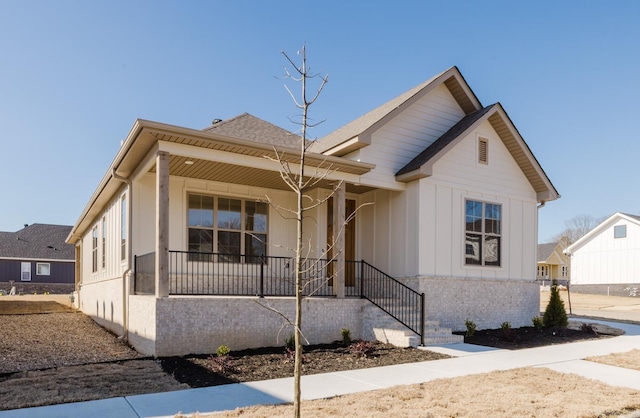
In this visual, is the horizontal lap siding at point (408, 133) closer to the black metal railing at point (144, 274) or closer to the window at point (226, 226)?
the window at point (226, 226)

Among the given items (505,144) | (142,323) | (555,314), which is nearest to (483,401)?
(142,323)

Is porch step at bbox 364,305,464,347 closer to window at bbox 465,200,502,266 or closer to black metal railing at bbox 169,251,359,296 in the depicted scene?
black metal railing at bbox 169,251,359,296

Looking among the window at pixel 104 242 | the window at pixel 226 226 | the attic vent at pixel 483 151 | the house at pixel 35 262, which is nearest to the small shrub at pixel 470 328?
the attic vent at pixel 483 151

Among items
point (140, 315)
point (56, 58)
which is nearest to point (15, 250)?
point (56, 58)

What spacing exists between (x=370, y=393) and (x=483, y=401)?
140cm

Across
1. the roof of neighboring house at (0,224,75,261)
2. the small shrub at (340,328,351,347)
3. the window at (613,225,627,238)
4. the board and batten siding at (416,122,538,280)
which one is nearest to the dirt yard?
the small shrub at (340,328,351,347)

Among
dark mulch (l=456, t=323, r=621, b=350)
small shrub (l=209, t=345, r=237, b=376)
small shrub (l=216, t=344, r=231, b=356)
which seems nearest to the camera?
small shrub (l=209, t=345, r=237, b=376)

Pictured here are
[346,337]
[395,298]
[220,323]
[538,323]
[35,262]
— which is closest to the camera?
[220,323]

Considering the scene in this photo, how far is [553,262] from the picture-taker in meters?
50.6

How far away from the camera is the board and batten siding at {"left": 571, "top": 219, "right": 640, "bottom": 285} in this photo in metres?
36.3

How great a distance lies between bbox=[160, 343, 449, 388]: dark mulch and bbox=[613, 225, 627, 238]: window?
33.8m

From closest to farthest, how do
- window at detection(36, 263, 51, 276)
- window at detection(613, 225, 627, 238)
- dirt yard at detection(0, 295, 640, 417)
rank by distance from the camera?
dirt yard at detection(0, 295, 640, 417)
window at detection(613, 225, 627, 238)
window at detection(36, 263, 51, 276)

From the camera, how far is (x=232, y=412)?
5598mm

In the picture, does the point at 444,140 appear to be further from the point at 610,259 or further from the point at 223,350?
the point at 610,259
